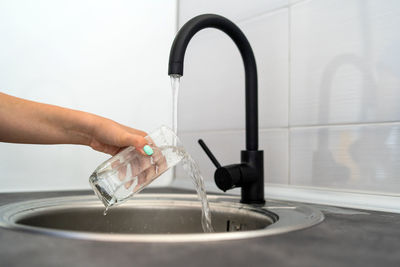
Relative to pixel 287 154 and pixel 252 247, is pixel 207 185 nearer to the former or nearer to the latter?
pixel 287 154

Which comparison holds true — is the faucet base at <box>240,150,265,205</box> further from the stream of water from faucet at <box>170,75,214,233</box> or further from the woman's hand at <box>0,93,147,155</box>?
the woman's hand at <box>0,93,147,155</box>

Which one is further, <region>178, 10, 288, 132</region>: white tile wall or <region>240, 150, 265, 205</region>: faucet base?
<region>178, 10, 288, 132</region>: white tile wall

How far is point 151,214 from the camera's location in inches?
32.9

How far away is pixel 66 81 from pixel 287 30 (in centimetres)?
63

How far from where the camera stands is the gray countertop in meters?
0.34

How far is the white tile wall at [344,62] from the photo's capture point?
2.40 ft

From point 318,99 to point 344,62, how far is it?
0.32ft

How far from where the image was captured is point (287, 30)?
92cm

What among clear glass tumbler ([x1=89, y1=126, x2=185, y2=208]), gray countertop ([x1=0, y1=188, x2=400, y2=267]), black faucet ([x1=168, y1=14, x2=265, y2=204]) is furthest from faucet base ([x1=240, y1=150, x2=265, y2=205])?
gray countertop ([x1=0, y1=188, x2=400, y2=267])

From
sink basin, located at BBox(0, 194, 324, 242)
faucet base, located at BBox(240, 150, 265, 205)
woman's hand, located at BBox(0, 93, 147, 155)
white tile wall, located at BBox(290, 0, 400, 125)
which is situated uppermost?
white tile wall, located at BBox(290, 0, 400, 125)

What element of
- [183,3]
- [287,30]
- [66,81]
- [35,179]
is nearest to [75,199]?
[35,179]

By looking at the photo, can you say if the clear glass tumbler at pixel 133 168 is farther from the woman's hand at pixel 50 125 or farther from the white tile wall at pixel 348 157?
the white tile wall at pixel 348 157

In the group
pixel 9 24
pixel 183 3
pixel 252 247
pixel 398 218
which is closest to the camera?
pixel 252 247

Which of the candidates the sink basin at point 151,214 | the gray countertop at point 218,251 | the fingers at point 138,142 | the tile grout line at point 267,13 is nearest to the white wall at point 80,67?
the sink basin at point 151,214
